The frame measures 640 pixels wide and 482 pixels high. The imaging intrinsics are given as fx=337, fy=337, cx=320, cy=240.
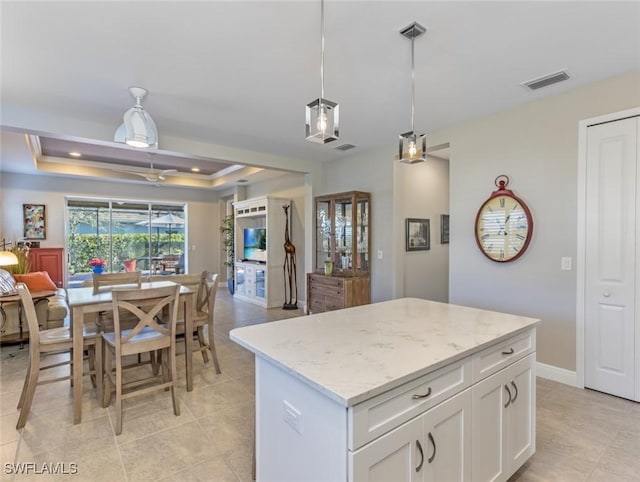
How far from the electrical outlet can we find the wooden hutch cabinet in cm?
347

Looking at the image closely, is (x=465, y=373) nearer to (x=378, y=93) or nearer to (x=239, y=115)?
(x=378, y=93)

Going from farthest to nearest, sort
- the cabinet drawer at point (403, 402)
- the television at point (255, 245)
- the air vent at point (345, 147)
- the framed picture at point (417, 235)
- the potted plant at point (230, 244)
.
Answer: the potted plant at point (230, 244) < the television at point (255, 245) < the framed picture at point (417, 235) < the air vent at point (345, 147) < the cabinet drawer at point (403, 402)

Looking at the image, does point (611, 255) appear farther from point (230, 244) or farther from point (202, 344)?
point (230, 244)

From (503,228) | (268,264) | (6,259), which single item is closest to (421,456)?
(503,228)

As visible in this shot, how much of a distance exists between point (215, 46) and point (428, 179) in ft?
13.6

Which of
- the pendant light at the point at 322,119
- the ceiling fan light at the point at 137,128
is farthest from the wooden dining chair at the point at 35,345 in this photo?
the pendant light at the point at 322,119

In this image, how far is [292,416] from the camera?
1395 mm

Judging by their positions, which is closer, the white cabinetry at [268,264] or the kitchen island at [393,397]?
the kitchen island at [393,397]

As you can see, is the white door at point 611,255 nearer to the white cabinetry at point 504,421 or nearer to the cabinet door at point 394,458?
the white cabinetry at point 504,421

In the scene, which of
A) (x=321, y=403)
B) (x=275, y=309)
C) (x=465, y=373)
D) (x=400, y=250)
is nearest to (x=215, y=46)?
(x=321, y=403)

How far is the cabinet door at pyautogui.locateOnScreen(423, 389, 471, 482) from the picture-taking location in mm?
1398

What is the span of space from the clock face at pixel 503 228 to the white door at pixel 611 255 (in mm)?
518

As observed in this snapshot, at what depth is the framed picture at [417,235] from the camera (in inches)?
206

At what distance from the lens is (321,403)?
1236 mm
